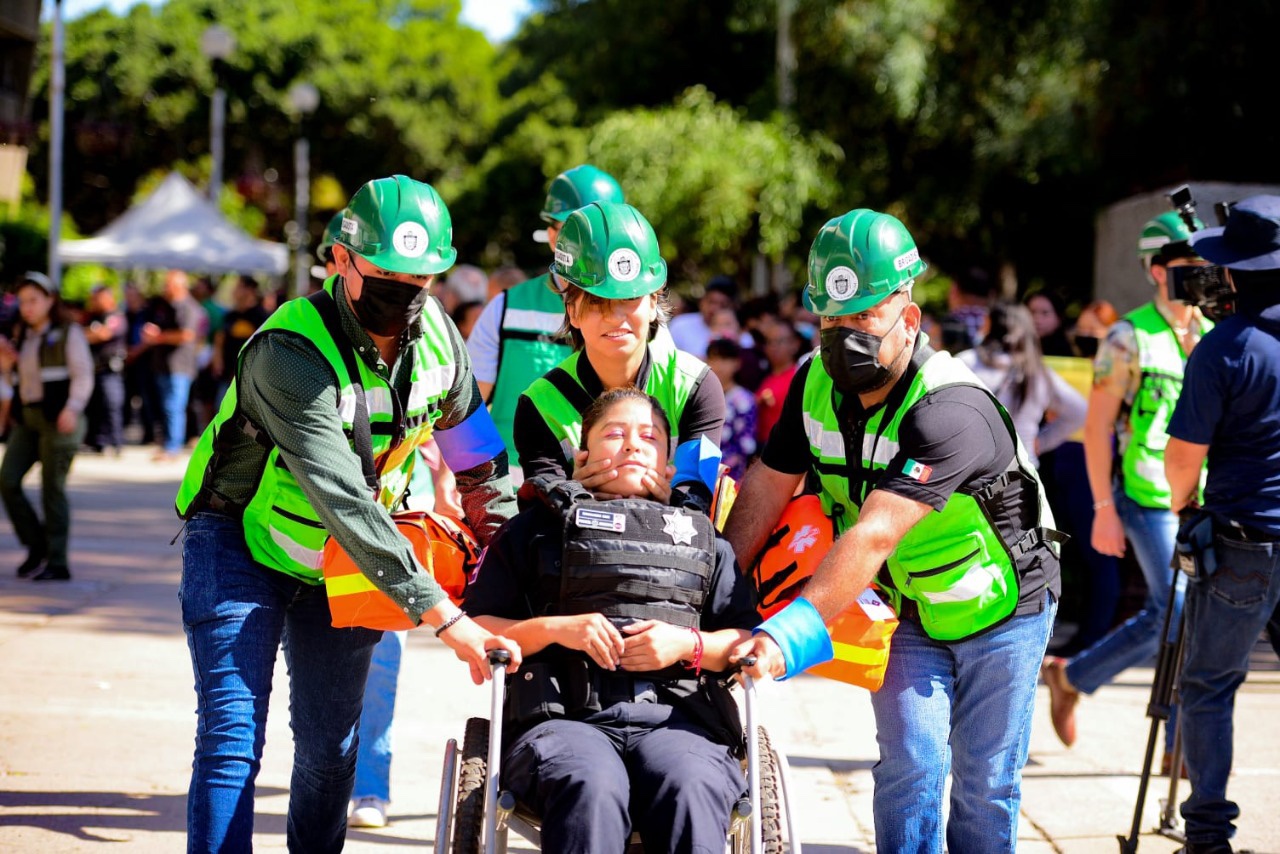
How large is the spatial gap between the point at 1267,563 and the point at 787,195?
19.2 metres

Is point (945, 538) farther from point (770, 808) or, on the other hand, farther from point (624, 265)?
point (624, 265)

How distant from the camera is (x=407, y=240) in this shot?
3553mm

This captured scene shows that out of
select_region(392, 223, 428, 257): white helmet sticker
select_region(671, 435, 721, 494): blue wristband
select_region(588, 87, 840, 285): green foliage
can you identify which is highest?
select_region(588, 87, 840, 285): green foliage

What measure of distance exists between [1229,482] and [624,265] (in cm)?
204

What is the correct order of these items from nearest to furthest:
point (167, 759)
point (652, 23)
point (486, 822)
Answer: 1. point (486, 822)
2. point (167, 759)
3. point (652, 23)

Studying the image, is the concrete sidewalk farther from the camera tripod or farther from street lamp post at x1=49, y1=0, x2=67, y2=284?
street lamp post at x1=49, y1=0, x2=67, y2=284

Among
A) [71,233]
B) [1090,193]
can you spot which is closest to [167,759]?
[1090,193]

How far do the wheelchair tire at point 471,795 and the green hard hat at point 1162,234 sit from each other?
3379 millimetres

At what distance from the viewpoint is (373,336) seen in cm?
367

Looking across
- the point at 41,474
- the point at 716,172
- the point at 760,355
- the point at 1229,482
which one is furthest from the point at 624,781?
the point at 716,172

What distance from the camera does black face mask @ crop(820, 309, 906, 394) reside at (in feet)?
11.4

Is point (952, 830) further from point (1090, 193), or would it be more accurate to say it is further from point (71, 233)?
point (71, 233)

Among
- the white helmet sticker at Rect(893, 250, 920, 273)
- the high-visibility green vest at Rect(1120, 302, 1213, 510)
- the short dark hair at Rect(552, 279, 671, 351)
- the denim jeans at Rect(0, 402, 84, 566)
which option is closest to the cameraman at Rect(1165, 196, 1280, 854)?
the high-visibility green vest at Rect(1120, 302, 1213, 510)

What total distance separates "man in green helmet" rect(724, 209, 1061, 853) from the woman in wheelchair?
0.76 feet
